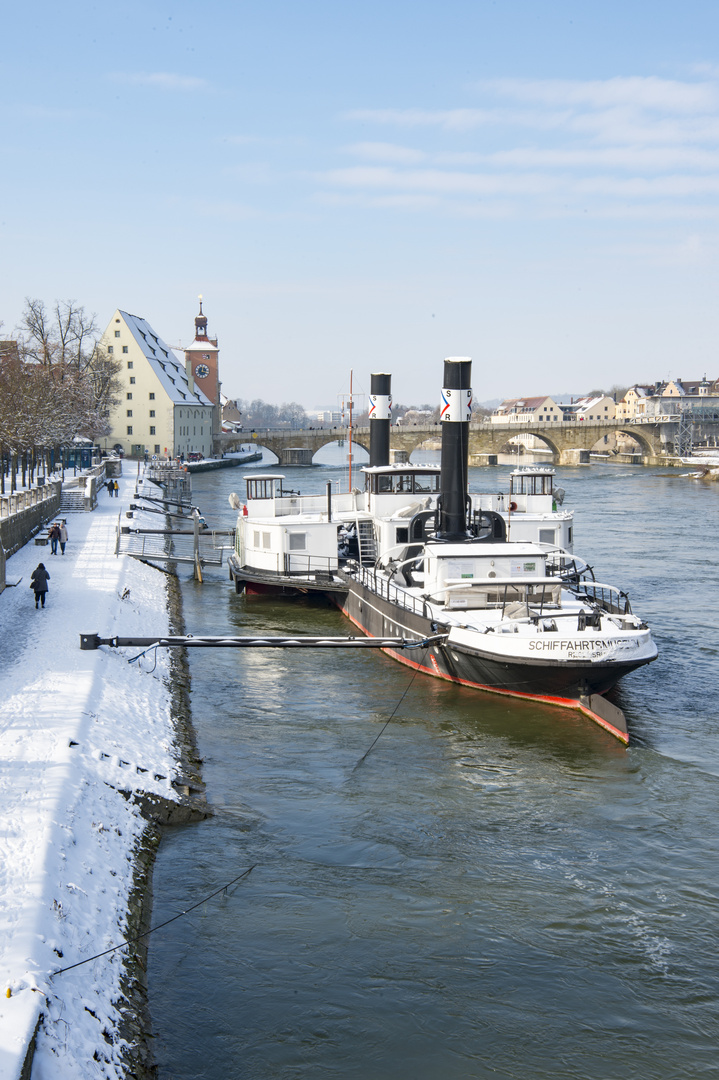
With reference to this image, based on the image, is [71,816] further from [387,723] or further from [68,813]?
[387,723]

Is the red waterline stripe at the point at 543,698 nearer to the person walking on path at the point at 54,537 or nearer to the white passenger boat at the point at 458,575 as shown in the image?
the white passenger boat at the point at 458,575

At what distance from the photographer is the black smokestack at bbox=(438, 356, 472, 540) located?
27.7 m

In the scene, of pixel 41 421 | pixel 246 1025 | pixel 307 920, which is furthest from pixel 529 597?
pixel 41 421

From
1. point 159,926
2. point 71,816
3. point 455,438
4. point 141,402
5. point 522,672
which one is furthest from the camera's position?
point 141,402

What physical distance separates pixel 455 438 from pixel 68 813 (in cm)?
1754

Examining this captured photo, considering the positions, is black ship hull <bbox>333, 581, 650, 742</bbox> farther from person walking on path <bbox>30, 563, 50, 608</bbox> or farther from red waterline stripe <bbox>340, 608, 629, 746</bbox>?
person walking on path <bbox>30, 563, 50, 608</bbox>

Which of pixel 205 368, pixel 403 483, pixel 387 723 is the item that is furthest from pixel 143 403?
pixel 387 723

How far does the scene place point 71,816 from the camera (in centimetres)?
1266

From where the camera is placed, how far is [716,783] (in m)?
17.7

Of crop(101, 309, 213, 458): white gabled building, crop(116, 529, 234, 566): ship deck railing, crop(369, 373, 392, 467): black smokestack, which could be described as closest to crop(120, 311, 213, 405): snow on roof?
crop(101, 309, 213, 458): white gabled building

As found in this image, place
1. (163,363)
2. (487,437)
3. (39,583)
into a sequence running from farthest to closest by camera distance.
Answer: (487,437) < (163,363) < (39,583)

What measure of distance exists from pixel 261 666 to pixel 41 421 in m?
29.7

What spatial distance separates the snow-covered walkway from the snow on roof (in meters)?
89.1

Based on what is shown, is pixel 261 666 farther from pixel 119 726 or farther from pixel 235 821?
pixel 235 821
